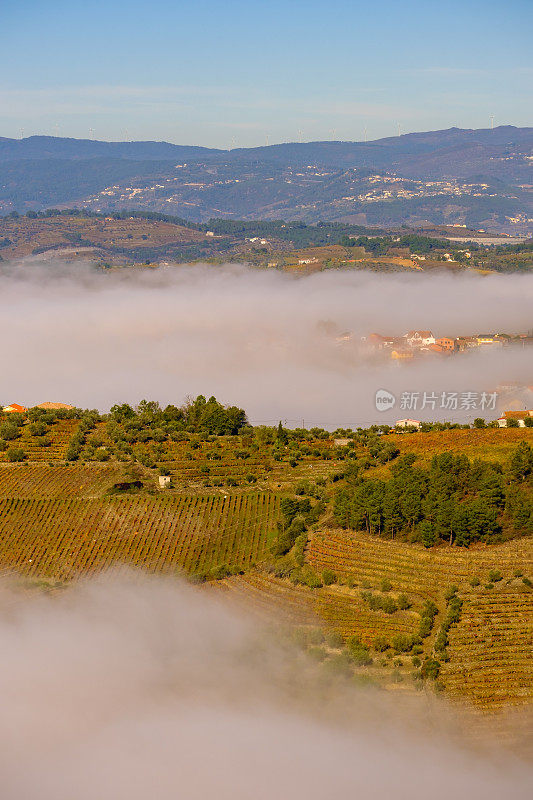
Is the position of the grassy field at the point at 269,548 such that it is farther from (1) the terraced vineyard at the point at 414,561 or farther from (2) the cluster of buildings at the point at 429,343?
(2) the cluster of buildings at the point at 429,343

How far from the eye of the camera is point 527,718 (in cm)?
2989

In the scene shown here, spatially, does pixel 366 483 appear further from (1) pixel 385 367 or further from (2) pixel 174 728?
(1) pixel 385 367

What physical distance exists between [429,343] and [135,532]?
260 feet

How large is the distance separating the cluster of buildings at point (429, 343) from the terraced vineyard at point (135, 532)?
65.1 meters

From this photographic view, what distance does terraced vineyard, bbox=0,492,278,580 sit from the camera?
4600 centimetres

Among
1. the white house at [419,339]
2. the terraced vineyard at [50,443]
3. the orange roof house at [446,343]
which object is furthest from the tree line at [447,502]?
the white house at [419,339]

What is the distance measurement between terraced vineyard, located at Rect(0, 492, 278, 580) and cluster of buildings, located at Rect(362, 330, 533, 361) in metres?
65.1

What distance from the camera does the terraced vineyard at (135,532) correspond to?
1811 inches

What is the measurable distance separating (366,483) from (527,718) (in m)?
19.5

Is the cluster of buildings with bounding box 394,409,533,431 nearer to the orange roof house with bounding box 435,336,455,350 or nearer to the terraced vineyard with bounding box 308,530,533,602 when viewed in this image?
the terraced vineyard with bounding box 308,530,533,602

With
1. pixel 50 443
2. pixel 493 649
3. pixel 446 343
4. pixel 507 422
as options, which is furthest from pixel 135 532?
pixel 446 343

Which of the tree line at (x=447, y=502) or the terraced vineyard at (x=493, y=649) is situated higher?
the tree line at (x=447, y=502)
